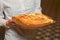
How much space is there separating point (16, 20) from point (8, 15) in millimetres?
328

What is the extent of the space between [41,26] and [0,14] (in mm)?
472

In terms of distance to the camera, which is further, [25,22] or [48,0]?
[48,0]

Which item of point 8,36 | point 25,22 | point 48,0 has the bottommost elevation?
point 8,36

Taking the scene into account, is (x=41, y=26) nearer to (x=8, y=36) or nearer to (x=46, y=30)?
(x=46, y=30)

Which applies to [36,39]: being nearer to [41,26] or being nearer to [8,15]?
[41,26]

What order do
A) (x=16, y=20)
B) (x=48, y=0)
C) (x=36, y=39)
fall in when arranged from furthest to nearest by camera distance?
1. (x=48, y=0)
2. (x=16, y=20)
3. (x=36, y=39)

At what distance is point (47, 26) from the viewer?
75 cm

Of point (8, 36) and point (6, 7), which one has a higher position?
point (6, 7)

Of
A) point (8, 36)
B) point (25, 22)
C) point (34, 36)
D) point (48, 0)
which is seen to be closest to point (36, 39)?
point (34, 36)

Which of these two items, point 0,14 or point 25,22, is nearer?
point 25,22

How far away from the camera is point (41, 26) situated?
28.4 inches

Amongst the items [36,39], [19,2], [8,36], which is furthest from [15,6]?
[36,39]

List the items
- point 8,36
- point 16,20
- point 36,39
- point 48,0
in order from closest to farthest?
point 36,39 → point 16,20 → point 8,36 → point 48,0

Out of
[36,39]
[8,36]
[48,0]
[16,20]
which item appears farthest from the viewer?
[48,0]
